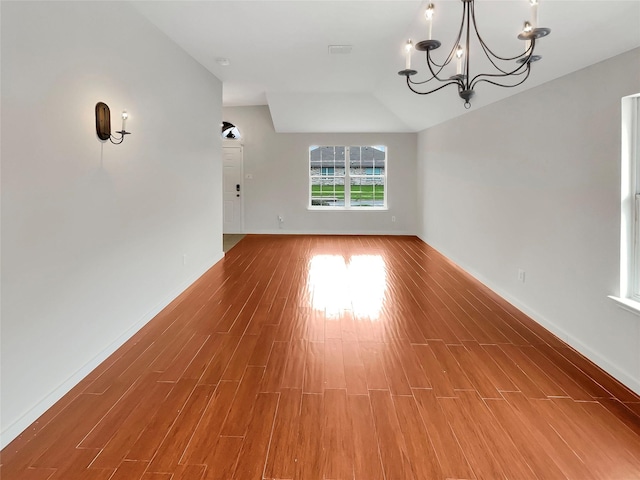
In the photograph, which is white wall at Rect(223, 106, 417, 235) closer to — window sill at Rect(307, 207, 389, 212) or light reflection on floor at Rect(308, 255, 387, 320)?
window sill at Rect(307, 207, 389, 212)

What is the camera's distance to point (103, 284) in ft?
9.21

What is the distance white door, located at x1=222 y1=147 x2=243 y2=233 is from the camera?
866 centimetres

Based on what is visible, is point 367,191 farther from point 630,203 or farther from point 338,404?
point 338,404

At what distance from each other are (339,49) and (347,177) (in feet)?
15.0

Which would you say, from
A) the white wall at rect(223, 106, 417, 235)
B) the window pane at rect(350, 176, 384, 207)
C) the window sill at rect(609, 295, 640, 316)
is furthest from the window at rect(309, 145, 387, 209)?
the window sill at rect(609, 295, 640, 316)

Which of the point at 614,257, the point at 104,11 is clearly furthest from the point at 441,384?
the point at 104,11

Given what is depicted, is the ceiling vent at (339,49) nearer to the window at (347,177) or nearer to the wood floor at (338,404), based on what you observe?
the wood floor at (338,404)

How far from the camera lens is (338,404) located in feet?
7.24

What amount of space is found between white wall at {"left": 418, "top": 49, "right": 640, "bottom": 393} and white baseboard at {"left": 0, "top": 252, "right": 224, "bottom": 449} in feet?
10.9

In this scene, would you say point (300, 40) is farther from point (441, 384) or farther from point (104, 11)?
point (441, 384)

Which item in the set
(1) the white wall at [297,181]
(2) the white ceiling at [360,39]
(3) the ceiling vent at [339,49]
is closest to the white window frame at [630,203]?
(2) the white ceiling at [360,39]

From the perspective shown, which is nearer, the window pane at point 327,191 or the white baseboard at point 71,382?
the white baseboard at point 71,382

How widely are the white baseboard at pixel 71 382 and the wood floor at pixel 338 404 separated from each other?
4cm

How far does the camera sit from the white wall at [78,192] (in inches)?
78.1
